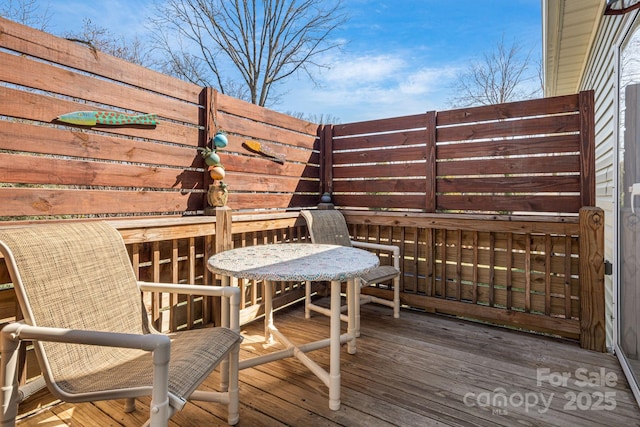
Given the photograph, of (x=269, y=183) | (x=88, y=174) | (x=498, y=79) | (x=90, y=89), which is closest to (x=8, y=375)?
(x=88, y=174)

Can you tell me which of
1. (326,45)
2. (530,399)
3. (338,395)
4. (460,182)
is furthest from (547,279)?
(326,45)

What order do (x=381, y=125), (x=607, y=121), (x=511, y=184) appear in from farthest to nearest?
(x=381, y=125)
(x=511, y=184)
(x=607, y=121)

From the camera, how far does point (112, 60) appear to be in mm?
1991

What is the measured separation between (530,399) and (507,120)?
6.93 ft

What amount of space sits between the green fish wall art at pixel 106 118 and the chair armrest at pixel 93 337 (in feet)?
3.99

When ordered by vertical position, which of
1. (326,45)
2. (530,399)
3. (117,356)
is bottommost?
(530,399)

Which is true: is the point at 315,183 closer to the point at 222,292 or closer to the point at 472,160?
the point at 472,160

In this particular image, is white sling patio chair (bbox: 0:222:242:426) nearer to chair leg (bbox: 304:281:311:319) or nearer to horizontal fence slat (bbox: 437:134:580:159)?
chair leg (bbox: 304:281:311:319)

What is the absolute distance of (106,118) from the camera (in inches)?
76.4

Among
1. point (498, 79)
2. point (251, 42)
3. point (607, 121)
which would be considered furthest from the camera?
point (498, 79)

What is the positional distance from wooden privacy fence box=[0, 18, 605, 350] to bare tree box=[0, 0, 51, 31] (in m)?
1.84

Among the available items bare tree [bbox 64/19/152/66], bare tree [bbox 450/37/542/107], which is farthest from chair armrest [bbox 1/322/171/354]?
bare tree [bbox 450/37/542/107]

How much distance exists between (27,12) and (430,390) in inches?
175

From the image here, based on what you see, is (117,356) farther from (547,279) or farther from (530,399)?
(547,279)
